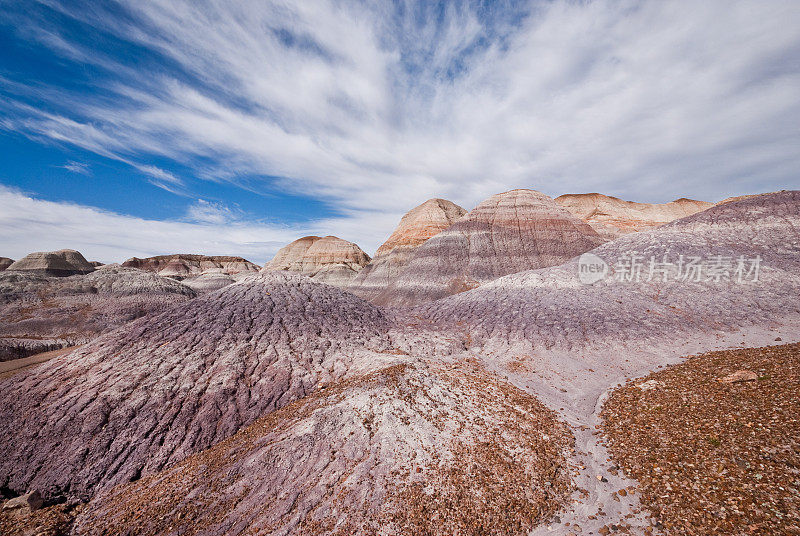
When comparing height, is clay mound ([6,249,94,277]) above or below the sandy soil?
above

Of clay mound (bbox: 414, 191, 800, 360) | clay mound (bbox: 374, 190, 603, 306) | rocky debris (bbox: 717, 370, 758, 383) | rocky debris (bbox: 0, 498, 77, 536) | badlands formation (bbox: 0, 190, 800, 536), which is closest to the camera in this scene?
badlands formation (bbox: 0, 190, 800, 536)

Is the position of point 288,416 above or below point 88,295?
below

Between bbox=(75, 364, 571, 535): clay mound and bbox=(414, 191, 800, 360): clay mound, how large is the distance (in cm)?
704

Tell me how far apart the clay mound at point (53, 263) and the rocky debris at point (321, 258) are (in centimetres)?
3275

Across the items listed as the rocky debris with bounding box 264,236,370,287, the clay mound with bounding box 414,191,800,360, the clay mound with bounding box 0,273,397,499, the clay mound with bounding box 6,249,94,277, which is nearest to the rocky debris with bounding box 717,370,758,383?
the clay mound with bounding box 414,191,800,360

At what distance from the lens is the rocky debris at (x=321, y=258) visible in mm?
64988

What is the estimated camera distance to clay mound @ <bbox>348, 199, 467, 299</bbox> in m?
43.6

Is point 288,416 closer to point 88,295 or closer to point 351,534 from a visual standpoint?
point 351,534

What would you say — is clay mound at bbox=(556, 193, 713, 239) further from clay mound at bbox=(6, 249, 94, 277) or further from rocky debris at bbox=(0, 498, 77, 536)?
clay mound at bbox=(6, 249, 94, 277)

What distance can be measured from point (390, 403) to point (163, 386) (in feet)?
23.3

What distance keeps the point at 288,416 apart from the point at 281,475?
2.13 metres

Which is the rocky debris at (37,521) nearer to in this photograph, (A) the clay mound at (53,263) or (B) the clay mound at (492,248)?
(B) the clay mound at (492,248)

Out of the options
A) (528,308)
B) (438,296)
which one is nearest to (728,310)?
(528,308)

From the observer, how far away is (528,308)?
50.8 ft
